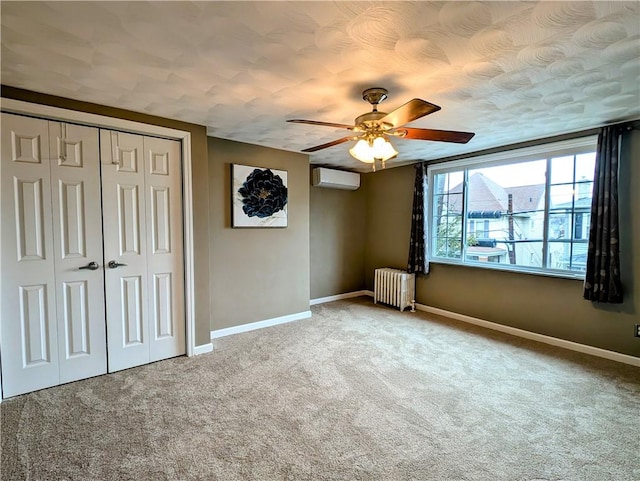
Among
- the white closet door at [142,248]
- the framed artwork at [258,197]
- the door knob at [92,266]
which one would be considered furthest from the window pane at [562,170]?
the door knob at [92,266]

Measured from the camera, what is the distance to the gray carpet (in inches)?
70.4

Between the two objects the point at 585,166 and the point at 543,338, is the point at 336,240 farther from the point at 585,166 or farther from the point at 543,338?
the point at 585,166

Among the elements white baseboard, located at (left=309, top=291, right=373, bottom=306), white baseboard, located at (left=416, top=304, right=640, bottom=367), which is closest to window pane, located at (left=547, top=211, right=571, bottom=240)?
white baseboard, located at (left=416, top=304, right=640, bottom=367)

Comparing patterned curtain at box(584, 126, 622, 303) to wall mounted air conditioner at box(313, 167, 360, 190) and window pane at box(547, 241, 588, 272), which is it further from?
wall mounted air conditioner at box(313, 167, 360, 190)

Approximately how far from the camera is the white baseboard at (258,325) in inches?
151

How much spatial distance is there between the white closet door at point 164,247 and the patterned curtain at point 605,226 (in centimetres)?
414

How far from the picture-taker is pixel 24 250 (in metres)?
2.47

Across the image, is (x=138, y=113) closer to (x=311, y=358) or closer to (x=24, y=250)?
(x=24, y=250)

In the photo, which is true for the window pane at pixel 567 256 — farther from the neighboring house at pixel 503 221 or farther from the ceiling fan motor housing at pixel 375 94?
the ceiling fan motor housing at pixel 375 94

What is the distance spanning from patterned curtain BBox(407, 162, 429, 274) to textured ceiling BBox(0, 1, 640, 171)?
182 centimetres

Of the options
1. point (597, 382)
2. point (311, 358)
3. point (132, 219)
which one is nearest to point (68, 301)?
point (132, 219)

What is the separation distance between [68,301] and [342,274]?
397 centimetres

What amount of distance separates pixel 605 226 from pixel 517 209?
0.93 meters

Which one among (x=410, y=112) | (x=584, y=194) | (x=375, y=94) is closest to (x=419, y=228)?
(x=584, y=194)
